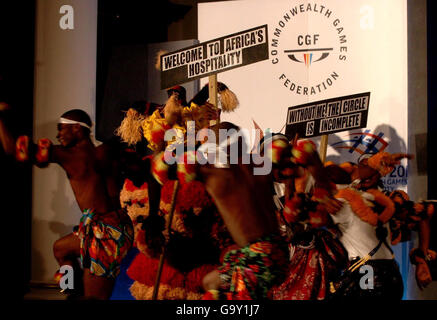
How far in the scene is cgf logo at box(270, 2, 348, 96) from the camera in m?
3.30

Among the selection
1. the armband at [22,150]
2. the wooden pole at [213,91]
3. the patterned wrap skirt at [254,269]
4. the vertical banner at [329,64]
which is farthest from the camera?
the vertical banner at [329,64]

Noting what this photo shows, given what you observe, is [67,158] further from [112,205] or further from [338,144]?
[338,144]

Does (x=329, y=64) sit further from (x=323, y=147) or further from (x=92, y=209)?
(x=92, y=209)

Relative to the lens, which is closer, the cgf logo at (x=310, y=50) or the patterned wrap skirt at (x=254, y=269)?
the patterned wrap skirt at (x=254, y=269)

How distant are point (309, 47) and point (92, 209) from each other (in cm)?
167

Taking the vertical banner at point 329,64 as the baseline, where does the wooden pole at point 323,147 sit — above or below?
below

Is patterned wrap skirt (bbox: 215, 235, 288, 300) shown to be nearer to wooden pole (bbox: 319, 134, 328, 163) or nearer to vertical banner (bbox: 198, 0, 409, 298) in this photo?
wooden pole (bbox: 319, 134, 328, 163)

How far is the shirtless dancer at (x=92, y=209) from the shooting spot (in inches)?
119

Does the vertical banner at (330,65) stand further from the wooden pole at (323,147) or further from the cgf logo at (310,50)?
the wooden pole at (323,147)

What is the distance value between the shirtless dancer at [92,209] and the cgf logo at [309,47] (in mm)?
1239


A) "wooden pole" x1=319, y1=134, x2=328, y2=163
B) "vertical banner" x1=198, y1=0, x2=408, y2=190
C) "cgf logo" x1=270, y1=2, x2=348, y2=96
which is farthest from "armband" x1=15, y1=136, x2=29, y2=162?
"wooden pole" x1=319, y1=134, x2=328, y2=163

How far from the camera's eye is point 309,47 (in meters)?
3.31

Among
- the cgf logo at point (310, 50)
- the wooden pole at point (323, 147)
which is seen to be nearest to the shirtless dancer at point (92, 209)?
the wooden pole at point (323, 147)
